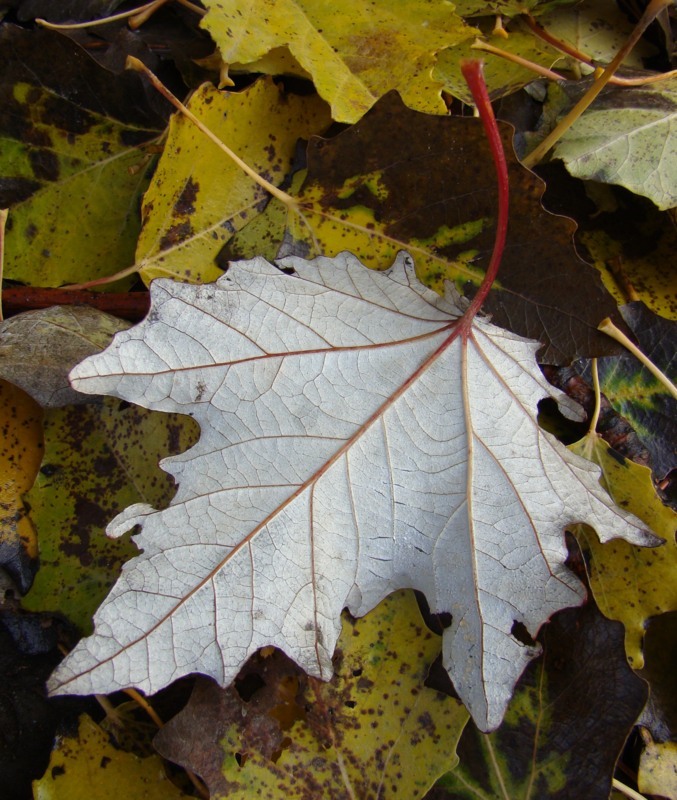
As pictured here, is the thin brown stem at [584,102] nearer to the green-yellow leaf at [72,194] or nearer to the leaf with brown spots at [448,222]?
the leaf with brown spots at [448,222]

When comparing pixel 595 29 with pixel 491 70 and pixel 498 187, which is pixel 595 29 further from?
pixel 498 187

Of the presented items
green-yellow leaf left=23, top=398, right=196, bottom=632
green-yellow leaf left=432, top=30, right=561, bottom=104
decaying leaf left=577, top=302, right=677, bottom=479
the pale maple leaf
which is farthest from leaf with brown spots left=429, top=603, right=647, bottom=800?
green-yellow leaf left=432, top=30, right=561, bottom=104

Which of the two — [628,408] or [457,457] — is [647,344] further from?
[457,457]

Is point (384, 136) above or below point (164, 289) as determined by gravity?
above

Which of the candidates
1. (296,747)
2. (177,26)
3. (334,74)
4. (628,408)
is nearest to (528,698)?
(296,747)

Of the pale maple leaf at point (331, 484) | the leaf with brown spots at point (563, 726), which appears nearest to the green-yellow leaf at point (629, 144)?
the pale maple leaf at point (331, 484)

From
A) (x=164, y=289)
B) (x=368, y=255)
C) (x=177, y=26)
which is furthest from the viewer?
(x=177, y=26)

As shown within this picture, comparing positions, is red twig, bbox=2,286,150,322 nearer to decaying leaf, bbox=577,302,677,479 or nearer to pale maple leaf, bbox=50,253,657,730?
pale maple leaf, bbox=50,253,657,730
